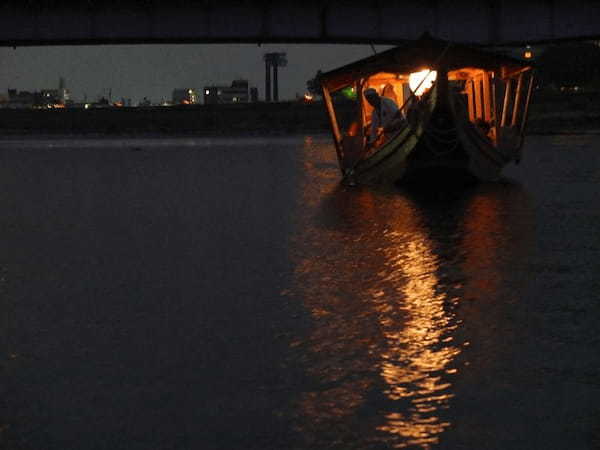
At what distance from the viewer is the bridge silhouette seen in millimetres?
42125

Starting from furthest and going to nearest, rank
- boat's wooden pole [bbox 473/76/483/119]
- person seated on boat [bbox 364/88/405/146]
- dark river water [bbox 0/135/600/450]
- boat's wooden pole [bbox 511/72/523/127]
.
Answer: boat's wooden pole [bbox 473/76/483/119]
boat's wooden pole [bbox 511/72/523/127]
person seated on boat [bbox 364/88/405/146]
dark river water [bbox 0/135/600/450]

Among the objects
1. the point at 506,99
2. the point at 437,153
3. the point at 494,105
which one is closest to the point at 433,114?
the point at 437,153

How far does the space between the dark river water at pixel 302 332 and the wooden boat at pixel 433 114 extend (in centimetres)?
760

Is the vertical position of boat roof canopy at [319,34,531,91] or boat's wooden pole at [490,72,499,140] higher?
boat roof canopy at [319,34,531,91]

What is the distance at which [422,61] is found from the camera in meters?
26.6

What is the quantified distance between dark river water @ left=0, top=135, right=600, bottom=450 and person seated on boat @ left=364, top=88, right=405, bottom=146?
8.54 m

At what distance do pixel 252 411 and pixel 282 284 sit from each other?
4921 millimetres

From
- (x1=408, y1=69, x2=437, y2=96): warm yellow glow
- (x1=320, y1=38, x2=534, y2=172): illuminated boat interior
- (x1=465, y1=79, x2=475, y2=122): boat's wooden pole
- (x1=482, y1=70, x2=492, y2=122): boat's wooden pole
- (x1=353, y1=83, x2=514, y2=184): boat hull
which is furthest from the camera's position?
(x1=465, y1=79, x2=475, y2=122): boat's wooden pole

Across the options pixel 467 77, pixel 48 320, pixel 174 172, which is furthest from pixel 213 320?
pixel 174 172

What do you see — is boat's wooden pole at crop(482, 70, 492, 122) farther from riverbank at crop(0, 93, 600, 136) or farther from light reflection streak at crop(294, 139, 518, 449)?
riverbank at crop(0, 93, 600, 136)

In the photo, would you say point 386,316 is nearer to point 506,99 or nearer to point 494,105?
point 494,105

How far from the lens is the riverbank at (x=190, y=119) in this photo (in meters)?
108

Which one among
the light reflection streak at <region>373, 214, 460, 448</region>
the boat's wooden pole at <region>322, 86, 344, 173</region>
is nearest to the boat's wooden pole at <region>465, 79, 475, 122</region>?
the boat's wooden pole at <region>322, 86, 344, 173</region>

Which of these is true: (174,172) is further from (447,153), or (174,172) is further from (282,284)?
(282,284)
